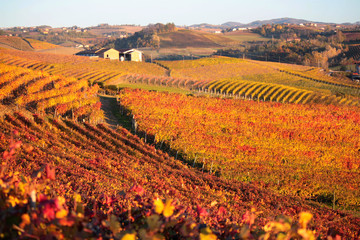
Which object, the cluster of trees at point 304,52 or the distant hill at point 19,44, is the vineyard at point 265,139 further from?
the distant hill at point 19,44

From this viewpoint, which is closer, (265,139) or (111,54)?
(265,139)

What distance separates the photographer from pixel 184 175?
1527 centimetres

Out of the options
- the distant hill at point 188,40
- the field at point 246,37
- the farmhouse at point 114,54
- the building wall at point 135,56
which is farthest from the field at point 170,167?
the field at point 246,37

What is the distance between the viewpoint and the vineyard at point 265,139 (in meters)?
17.0

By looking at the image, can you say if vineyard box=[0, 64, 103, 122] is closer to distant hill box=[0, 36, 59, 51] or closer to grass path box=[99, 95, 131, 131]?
grass path box=[99, 95, 131, 131]

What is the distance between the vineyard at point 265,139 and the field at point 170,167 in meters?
0.08

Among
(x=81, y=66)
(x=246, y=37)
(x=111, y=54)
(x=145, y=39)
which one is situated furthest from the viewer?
(x=246, y=37)

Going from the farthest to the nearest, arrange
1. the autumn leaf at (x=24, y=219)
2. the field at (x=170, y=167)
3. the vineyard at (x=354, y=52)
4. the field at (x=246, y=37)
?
the field at (x=246, y=37)
the vineyard at (x=354, y=52)
the field at (x=170, y=167)
the autumn leaf at (x=24, y=219)

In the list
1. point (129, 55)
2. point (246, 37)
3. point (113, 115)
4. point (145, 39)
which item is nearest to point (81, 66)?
point (129, 55)

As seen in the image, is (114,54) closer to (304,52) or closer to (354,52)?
(304,52)

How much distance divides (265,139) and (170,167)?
1012 centimetres

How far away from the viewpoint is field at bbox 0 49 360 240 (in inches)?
135

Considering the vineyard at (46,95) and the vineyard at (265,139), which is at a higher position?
the vineyard at (46,95)

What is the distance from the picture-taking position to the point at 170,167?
16438 mm
